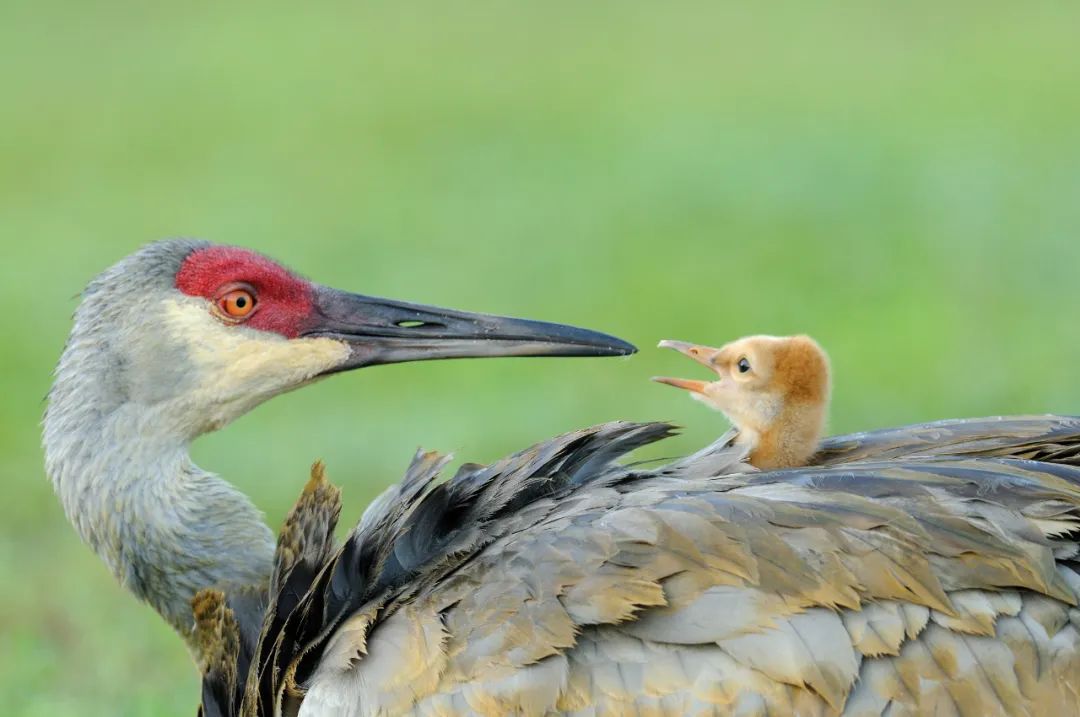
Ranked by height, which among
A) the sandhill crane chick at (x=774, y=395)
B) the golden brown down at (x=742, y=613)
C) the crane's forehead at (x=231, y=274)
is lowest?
the golden brown down at (x=742, y=613)

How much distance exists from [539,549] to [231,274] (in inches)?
44.4

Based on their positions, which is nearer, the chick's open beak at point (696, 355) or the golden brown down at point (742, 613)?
the golden brown down at point (742, 613)

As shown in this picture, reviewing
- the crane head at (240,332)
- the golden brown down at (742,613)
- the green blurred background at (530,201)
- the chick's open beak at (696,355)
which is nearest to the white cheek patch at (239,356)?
the crane head at (240,332)

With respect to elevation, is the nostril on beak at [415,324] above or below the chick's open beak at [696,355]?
above

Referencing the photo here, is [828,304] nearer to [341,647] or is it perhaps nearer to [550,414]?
[550,414]

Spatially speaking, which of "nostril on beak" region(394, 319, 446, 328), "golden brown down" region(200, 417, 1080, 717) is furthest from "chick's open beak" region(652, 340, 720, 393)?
"golden brown down" region(200, 417, 1080, 717)

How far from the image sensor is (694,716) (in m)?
2.98

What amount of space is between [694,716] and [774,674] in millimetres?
164

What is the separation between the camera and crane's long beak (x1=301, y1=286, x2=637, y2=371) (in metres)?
3.88

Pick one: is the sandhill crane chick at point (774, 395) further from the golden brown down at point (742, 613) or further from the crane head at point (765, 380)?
the golden brown down at point (742, 613)

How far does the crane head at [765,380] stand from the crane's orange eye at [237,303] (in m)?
0.97

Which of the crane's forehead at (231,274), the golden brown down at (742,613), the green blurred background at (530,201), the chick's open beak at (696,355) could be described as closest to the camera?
the golden brown down at (742,613)

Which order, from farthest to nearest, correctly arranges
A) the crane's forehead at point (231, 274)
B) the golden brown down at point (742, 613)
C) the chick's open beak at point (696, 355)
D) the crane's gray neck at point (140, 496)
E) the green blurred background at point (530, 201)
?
1. the green blurred background at point (530, 201)
2. the chick's open beak at point (696, 355)
3. the crane's forehead at point (231, 274)
4. the crane's gray neck at point (140, 496)
5. the golden brown down at point (742, 613)

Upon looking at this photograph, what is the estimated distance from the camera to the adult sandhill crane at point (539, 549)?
3.04m
